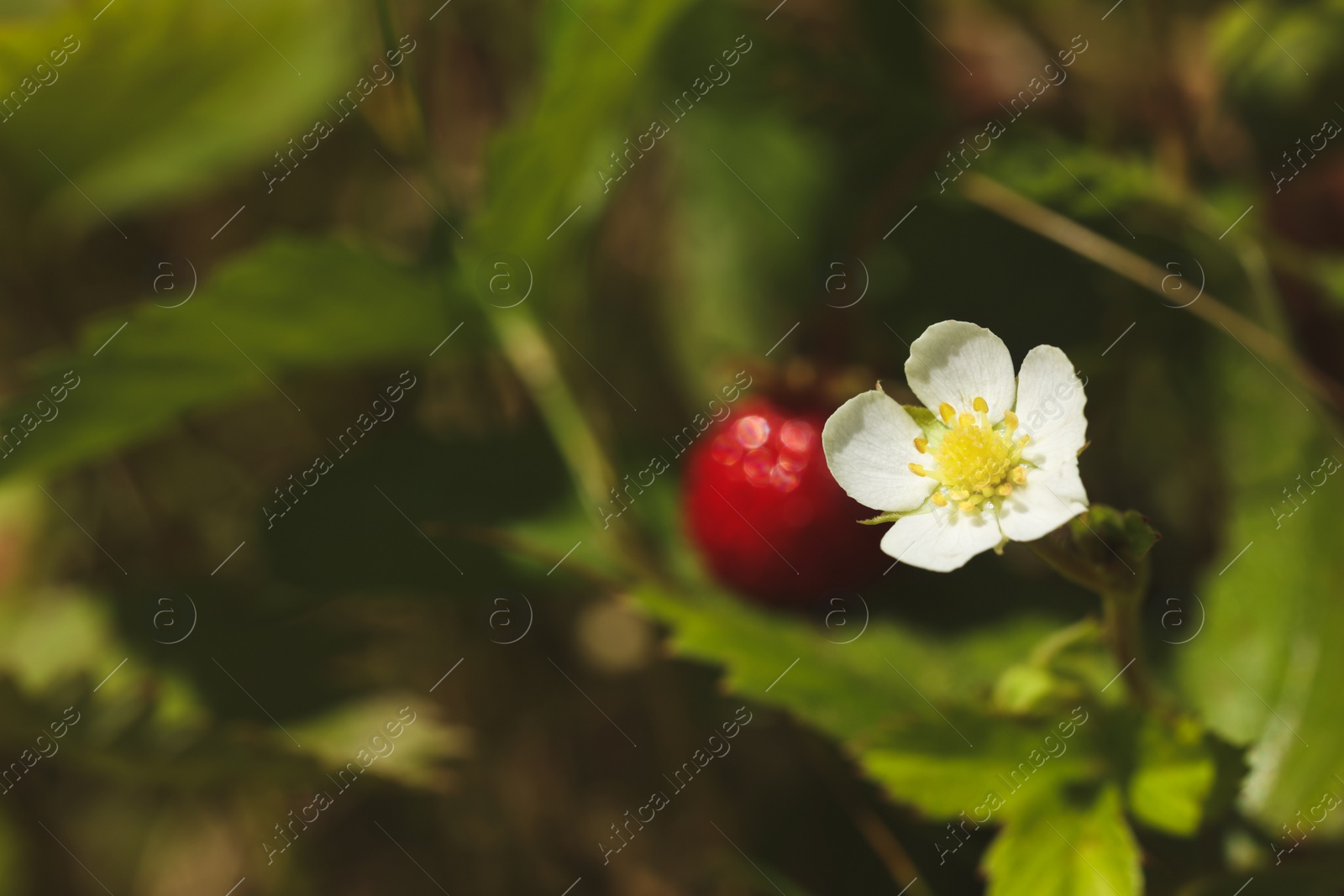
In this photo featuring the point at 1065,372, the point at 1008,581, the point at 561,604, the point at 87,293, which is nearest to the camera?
the point at 1065,372

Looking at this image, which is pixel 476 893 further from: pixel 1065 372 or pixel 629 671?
pixel 1065 372

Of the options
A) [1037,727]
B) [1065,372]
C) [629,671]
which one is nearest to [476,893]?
[629,671]
